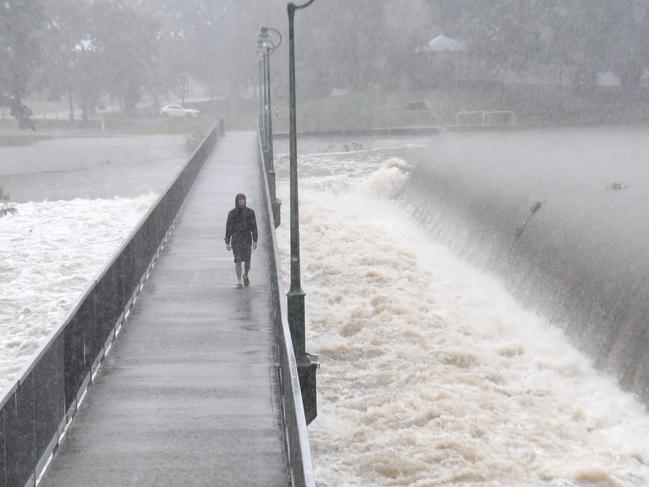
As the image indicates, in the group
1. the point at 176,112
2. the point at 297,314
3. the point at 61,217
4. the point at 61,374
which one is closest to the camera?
the point at 61,374

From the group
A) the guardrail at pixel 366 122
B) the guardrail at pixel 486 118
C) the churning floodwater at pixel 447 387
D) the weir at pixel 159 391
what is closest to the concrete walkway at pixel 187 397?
the weir at pixel 159 391

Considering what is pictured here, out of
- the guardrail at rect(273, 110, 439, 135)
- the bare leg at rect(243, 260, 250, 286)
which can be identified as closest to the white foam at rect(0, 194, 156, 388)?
the bare leg at rect(243, 260, 250, 286)

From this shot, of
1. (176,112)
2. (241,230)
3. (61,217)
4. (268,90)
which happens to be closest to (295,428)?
(241,230)

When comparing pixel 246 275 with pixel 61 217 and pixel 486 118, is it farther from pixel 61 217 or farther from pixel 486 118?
pixel 486 118

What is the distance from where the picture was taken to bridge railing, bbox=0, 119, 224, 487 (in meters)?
9.89

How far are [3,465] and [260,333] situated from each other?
685 cm

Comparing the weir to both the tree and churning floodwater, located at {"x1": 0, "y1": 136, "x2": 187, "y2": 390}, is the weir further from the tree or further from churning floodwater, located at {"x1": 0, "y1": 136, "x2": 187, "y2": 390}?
the tree

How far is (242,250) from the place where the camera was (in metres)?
18.7

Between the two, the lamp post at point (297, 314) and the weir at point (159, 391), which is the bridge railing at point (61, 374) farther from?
the lamp post at point (297, 314)

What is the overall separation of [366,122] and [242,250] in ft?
201

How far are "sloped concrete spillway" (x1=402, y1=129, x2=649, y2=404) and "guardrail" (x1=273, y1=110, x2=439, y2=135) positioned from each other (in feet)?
74.4

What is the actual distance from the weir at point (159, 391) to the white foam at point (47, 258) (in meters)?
4.94

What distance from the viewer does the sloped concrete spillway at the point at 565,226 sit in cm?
1988

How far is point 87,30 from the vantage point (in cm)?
10562
